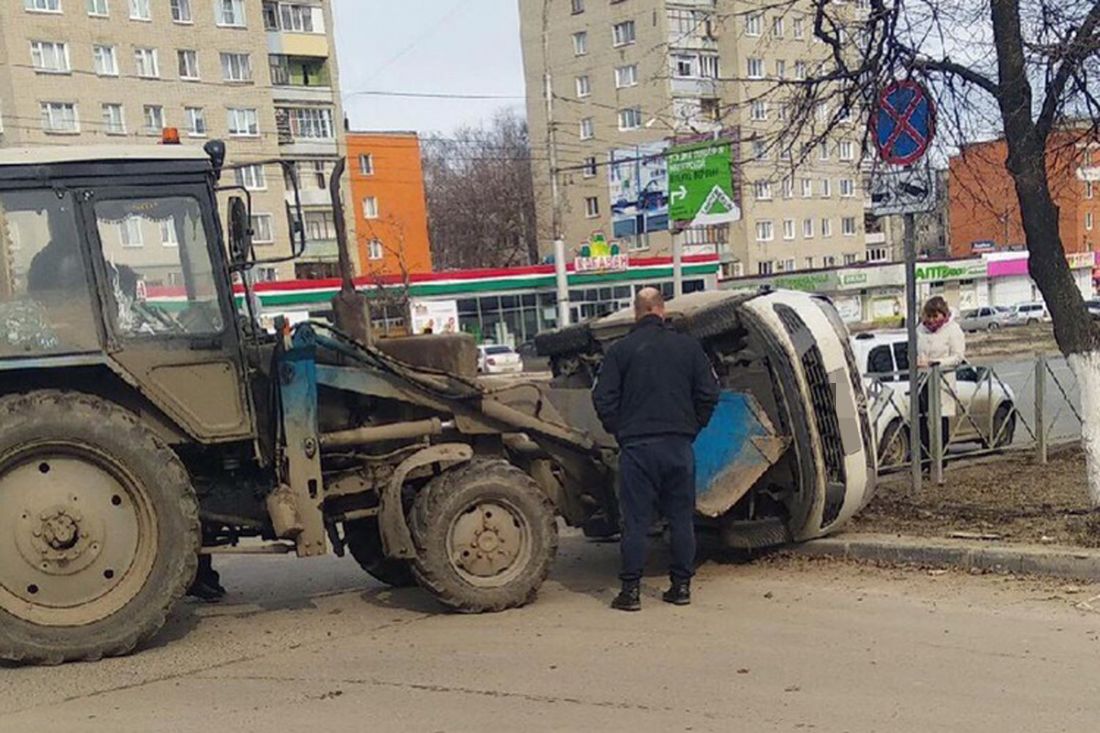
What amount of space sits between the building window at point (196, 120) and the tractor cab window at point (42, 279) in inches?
1909

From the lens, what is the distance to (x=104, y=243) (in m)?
5.76

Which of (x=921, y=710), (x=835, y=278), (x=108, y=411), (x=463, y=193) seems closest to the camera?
(x=921, y=710)

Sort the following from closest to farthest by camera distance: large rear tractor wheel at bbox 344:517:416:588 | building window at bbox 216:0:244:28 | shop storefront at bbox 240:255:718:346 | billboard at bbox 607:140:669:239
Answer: large rear tractor wheel at bbox 344:517:416:588, billboard at bbox 607:140:669:239, shop storefront at bbox 240:255:718:346, building window at bbox 216:0:244:28

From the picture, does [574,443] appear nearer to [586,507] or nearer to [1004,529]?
[586,507]

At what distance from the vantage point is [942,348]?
10078 mm

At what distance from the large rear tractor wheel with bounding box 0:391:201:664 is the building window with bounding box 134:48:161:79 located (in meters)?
49.0

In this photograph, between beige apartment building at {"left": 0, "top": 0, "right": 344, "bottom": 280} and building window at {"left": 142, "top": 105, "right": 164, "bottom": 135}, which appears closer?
beige apartment building at {"left": 0, "top": 0, "right": 344, "bottom": 280}

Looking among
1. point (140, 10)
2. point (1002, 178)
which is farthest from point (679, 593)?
point (140, 10)

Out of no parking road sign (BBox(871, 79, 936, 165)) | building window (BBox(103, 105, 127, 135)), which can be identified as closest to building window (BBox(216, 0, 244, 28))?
building window (BBox(103, 105, 127, 135))

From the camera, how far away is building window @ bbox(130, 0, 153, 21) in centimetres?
4953

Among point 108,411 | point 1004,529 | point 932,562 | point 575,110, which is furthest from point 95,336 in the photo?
point 575,110

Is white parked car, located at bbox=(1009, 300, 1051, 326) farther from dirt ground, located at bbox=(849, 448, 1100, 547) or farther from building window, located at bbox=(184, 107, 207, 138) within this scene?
dirt ground, located at bbox=(849, 448, 1100, 547)

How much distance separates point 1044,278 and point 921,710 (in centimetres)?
414

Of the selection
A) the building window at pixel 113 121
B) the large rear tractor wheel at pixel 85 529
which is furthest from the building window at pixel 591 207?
the large rear tractor wheel at pixel 85 529
